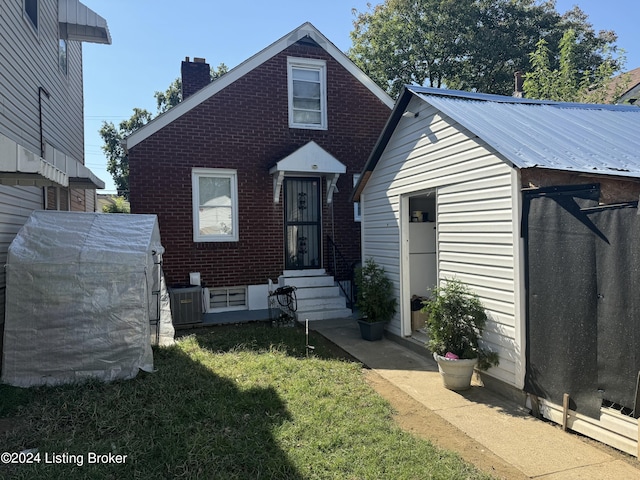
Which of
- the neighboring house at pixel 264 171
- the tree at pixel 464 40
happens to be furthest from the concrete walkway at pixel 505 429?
the tree at pixel 464 40

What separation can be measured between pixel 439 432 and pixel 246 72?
8.44 m

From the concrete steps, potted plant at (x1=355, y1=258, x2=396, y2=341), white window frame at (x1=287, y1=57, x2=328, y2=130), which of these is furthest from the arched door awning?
potted plant at (x1=355, y1=258, x2=396, y2=341)

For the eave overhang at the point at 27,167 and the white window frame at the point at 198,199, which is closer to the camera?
the eave overhang at the point at 27,167

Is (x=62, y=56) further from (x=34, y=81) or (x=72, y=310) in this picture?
(x=72, y=310)

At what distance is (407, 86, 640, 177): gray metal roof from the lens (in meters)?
4.17

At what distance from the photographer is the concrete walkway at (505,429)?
3279 mm

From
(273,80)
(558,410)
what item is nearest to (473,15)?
(273,80)

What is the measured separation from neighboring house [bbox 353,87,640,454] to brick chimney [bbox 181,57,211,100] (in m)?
6.23

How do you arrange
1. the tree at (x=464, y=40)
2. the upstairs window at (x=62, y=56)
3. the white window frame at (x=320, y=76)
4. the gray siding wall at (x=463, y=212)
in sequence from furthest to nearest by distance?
the tree at (x=464, y=40) < the white window frame at (x=320, y=76) < the upstairs window at (x=62, y=56) < the gray siding wall at (x=463, y=212)

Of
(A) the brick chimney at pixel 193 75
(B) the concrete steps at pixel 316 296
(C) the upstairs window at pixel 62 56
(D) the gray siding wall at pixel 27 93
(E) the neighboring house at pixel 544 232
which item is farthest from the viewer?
(A) the brick chimney at pixel 193 75

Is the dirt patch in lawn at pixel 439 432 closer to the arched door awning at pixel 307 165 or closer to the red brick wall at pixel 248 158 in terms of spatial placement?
the red brick wall at pixel 248 158

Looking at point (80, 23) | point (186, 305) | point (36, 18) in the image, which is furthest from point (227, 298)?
point (80, 23)

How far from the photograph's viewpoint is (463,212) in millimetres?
5371

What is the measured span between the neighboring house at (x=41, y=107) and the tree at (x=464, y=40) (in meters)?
15.3
